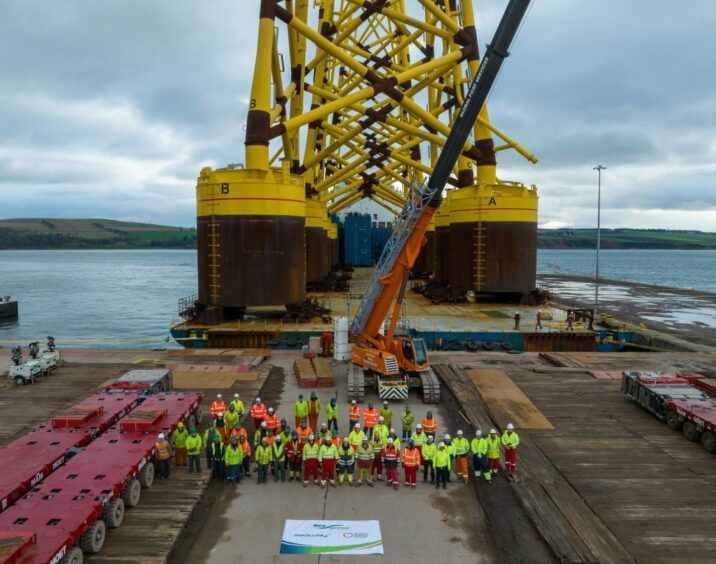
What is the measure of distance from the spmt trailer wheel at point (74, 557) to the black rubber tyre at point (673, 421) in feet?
52.3

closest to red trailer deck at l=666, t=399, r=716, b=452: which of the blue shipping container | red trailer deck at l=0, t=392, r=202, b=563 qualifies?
red trailer deck at l=0, t=392, r=202, b=563

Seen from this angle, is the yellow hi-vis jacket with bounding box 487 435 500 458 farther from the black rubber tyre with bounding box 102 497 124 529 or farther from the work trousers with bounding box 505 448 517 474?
the black rubber tyre with bounding box 102 497 124 529

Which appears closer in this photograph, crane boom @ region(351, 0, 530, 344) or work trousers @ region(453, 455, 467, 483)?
work trousers @ region(453, 455, 467, 483)

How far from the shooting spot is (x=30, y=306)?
254ft

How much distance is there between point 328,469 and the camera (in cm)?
1271

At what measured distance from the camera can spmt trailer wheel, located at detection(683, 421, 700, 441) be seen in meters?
14.9

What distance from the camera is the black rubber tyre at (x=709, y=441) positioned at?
14.1m

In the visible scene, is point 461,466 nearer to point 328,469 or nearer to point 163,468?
point 328,469

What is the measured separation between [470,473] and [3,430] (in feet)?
45.4

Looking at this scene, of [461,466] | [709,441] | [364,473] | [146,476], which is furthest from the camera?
[709,441]

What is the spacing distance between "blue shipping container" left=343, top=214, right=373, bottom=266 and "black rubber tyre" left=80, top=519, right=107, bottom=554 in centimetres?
7458

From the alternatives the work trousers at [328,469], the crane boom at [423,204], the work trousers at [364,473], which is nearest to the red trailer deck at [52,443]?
the work trousers at [328,469]

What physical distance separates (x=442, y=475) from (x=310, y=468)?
10.6 feet

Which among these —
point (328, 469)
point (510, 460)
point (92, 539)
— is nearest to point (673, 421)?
point (510, 460)
